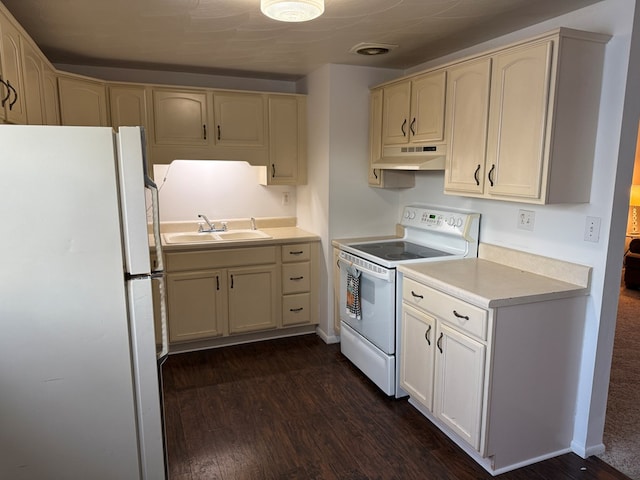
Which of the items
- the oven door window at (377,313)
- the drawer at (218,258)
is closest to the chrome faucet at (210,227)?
the drawer at (218,258)

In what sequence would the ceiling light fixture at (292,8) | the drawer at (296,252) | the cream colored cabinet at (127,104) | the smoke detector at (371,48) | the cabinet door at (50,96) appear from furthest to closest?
1. the drawer at (296,252)
2. the cream colored cabinet at (127,104)
3. the smoke detector at (371,48)
4. the cabinet door at (50,96)
5. the ceiling light fixture at (292,8)

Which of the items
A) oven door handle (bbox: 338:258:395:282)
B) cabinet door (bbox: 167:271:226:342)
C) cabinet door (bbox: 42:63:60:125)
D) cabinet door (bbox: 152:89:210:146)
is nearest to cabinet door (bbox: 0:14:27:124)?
cabinet door (bbox: 42:63:60:125)

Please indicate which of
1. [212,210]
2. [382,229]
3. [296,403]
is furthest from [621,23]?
[212,210]

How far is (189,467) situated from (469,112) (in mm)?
2431

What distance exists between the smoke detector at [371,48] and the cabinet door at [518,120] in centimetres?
86

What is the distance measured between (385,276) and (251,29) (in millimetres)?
1667

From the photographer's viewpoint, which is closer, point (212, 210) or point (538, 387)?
point (538, 387)

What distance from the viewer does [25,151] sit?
133cm

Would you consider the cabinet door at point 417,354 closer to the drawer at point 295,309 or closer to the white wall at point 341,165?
the white wall at point 341,165

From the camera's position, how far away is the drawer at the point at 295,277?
12.5ft

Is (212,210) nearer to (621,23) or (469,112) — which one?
(469,112)

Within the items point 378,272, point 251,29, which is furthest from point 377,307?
point 251,29

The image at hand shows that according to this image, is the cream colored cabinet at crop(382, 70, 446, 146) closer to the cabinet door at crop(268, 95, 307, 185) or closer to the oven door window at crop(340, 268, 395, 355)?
the cabinet door at crop(268, 95, 307, 185)

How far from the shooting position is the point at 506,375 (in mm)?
2125
